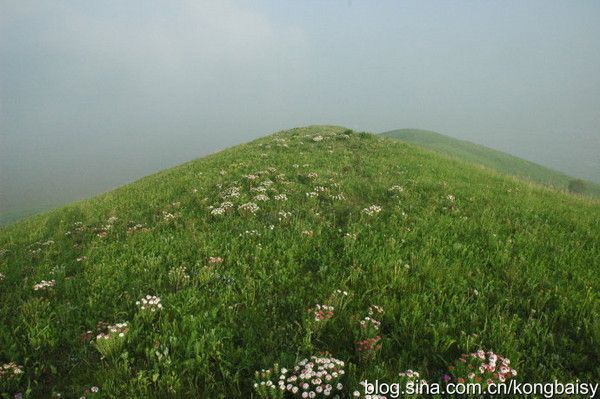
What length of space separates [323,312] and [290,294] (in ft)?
2.68

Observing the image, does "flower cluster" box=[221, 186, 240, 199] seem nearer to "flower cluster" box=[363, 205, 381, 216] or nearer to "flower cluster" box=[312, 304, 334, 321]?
"flower cluster" box=[363, 205, 381, 216]

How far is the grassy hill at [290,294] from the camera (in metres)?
3.95

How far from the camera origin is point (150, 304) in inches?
192

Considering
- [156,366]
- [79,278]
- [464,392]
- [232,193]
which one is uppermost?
[232,193]

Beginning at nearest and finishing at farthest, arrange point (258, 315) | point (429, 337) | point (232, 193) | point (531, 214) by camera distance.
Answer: point (429, 337)
point (258, 315)
point (531, 214)
point (232, 193)

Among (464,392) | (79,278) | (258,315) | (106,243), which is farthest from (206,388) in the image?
(106,243)

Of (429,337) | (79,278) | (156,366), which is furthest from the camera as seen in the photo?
(79,278)

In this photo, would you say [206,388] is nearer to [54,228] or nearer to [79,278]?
[79,278]

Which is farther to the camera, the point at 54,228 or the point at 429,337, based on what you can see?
the point at 54,228

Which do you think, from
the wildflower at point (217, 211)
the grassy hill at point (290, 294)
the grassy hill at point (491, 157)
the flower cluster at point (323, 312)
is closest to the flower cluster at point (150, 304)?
the grassy hill at point (290, 294)

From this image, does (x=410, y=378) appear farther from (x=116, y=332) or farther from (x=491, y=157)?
(x=491, y=157)

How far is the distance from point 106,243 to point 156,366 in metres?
4.83

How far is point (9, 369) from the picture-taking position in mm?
4004

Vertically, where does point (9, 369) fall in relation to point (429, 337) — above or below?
above
